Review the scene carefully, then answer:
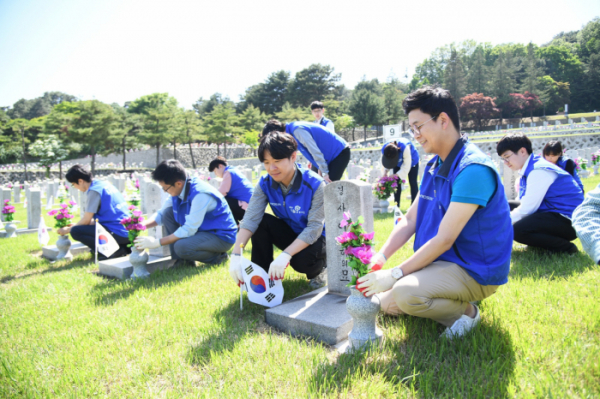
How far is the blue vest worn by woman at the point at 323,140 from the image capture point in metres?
5.05

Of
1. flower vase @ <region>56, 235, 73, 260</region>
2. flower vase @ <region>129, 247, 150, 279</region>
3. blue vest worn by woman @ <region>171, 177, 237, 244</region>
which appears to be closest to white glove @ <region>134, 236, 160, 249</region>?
flower vase @ <region>129, 247, 150, 279</region>

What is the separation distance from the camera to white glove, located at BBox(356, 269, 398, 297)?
2.10 metres

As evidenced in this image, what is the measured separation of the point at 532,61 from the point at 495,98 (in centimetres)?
753

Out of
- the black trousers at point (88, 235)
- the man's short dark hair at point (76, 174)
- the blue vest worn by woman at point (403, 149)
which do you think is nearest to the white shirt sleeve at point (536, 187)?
the blue vest worn by woman at point (403, 149)

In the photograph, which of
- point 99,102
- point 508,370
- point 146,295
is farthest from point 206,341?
point 99,102

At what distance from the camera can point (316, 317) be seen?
2.76 meters

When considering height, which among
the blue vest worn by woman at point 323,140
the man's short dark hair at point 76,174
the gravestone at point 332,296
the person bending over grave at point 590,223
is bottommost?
the gravestone at point 332,296

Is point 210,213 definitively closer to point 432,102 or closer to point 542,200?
point 432,102

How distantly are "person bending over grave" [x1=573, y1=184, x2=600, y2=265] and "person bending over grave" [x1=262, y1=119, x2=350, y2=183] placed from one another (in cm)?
356

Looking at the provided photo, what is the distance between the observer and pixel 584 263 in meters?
3.59

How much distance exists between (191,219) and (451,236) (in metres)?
3.15

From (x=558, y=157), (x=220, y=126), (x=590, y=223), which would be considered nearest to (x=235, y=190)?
(x=558, y=157)

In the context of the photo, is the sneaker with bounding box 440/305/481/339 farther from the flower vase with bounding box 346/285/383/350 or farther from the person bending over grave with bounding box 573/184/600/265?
the person bending over grave with bounding box 573/184/600/265

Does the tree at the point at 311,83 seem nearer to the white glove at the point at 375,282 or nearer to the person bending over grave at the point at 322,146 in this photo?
the person bending over grave at the point at 322,146
